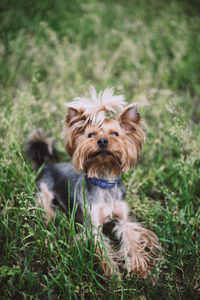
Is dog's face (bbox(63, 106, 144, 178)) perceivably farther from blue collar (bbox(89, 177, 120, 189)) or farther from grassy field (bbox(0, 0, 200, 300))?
grassy field (bbox(0, 0, 200, 300))

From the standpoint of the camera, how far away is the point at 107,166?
2.71 meters

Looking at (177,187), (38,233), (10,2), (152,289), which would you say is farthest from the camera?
(10,2)

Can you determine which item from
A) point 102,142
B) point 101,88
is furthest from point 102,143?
point 101,88

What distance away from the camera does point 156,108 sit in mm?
4730

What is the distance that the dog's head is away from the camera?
2.56 m

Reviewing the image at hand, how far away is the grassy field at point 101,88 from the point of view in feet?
8.16

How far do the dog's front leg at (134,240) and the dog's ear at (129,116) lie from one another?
991 mm

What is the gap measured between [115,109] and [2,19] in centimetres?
615

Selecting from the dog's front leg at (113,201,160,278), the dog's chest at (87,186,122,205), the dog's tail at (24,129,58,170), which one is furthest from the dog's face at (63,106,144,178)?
the dog's tail at (24,129,58,170)

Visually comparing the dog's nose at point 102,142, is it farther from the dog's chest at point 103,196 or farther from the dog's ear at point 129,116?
the dog's chest at point 103,196

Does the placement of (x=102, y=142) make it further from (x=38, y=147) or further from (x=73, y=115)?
(x=38, y=147)

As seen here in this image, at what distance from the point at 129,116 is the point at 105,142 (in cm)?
44

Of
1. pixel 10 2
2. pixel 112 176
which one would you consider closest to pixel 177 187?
pixel 112 176

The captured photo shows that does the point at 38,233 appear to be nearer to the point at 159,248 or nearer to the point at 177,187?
the point at 159,248
